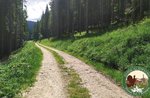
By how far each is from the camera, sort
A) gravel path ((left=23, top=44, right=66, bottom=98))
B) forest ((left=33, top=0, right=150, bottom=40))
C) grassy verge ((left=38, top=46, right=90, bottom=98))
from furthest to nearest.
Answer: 1. forest ((left=33, top=0, right=150, bottom=40))
2. gravel path ((left=23, top=44, right=66, bottom=98))
3. grassy verge ((left=38, top=46, right=90, bottom=98))

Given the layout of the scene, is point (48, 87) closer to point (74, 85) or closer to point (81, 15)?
point (74, 85)

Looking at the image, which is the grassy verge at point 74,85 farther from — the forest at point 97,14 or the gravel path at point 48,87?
the forest at point 97,14

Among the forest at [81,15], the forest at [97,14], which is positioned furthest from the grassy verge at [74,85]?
the forest at [81,15]

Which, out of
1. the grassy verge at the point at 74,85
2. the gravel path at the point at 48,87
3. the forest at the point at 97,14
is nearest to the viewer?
the grassy verge at the point at 74,85

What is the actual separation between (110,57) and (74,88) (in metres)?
8.95

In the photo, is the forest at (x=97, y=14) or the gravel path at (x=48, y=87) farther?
the forest at (x=97, y=14)


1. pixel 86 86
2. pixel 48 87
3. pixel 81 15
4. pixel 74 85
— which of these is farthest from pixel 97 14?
pixel 48 87

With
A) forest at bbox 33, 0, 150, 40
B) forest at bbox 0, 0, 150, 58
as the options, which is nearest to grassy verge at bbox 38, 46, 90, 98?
forest at bbox 33, 0, 150, 40

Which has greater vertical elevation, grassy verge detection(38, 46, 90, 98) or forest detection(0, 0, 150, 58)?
forest detection(0, 0, 150, 58)

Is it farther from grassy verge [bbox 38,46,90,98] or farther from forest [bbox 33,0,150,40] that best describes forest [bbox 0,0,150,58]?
grassy verge [bbox 38,46,90,98]

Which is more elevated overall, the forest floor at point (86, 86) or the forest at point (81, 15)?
the forest at point (81, 15)

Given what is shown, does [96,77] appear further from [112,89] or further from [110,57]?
[110,57]

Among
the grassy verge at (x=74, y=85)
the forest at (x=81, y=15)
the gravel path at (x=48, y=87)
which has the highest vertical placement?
the forest at (x=81, y=15)

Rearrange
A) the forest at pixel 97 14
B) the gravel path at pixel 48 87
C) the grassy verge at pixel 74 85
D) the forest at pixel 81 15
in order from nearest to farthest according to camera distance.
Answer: the grassy verge at pixel 74 85
the gravel path at pixel 48 87
the forest at pixel 81 15
the forest at pixel 97 14
